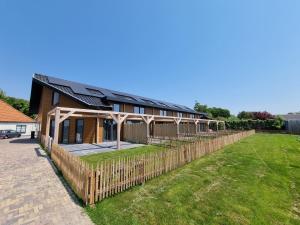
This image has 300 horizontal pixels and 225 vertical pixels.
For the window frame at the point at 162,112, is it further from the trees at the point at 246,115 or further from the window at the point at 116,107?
the trees at the point at 246,115

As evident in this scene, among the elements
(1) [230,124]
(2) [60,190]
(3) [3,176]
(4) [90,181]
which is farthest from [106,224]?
(1) [230,124]

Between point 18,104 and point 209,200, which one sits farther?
point 18,104

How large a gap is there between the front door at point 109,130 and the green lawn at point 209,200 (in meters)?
13.1

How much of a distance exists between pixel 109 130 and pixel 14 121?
20.1 m

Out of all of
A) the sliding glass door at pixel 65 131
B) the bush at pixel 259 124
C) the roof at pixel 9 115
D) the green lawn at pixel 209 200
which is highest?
the roof at pixel 9 115

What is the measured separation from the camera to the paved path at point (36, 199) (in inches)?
154

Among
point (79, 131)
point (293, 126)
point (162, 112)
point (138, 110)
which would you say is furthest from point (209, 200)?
point (293, 126)

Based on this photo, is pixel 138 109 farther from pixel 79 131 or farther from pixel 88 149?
pixel 88 149

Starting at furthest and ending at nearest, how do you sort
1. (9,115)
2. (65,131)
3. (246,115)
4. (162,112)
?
1. (246,115)
2. (162,112)
3. (9,115)
4. (65,131)

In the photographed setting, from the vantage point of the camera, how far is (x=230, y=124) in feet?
141

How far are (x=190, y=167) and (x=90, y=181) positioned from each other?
5194 millimetres

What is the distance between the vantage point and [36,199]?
16.0 feet

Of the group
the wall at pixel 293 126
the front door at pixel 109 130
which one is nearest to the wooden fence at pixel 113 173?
the front door at pixel 109 130

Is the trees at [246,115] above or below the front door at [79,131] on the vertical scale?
above
